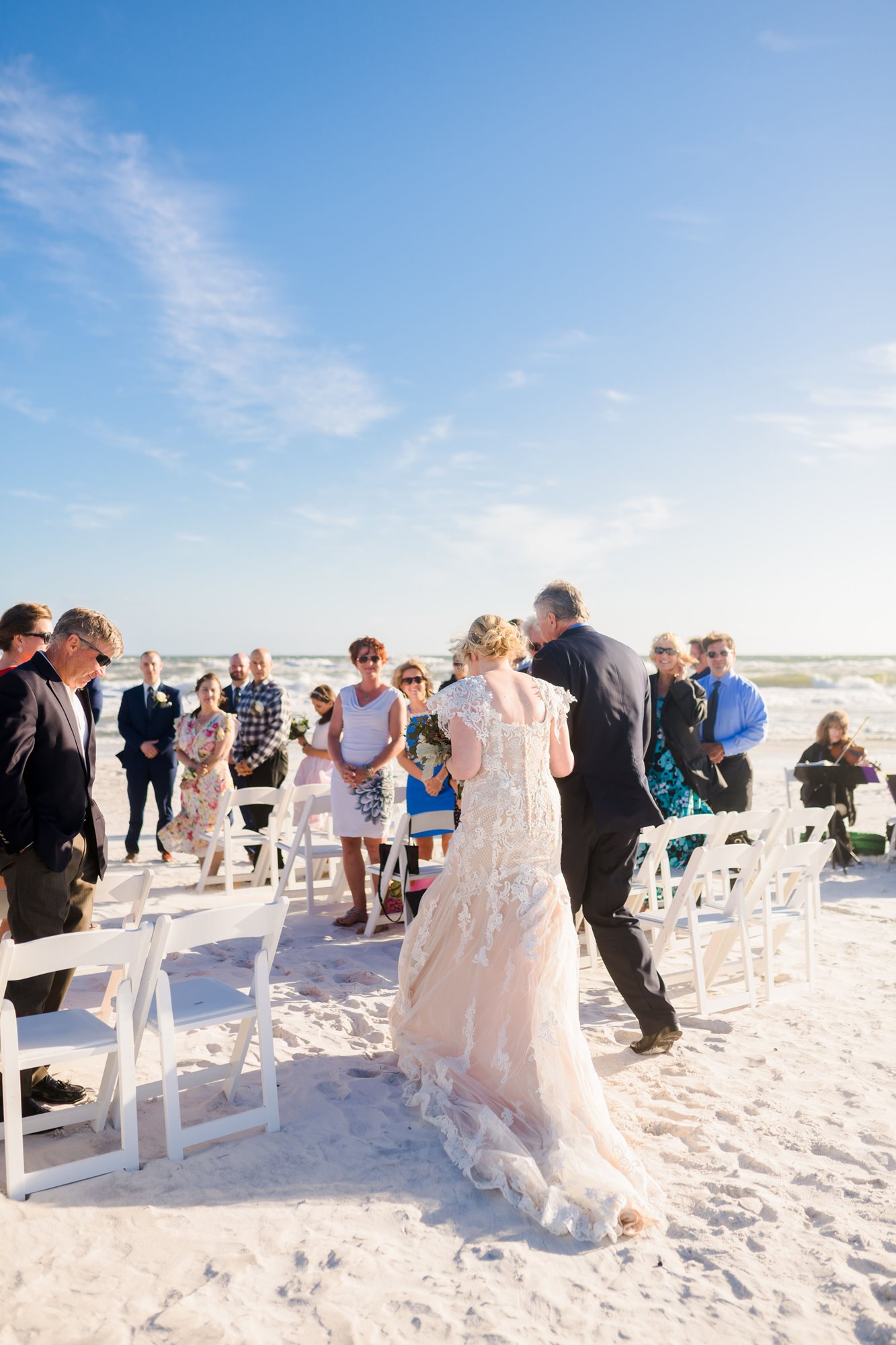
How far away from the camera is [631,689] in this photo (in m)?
4.55

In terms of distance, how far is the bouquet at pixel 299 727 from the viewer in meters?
8.94

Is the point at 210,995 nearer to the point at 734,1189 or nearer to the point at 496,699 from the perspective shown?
the point at 496,699

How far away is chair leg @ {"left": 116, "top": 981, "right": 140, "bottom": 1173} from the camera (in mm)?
3205

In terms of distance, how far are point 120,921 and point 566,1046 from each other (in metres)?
4.26

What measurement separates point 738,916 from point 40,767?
3.64 m

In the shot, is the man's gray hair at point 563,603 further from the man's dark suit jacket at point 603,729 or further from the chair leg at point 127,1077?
the chair leg at point 127,1077

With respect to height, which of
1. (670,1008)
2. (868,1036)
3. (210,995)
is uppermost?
→ (210,995)

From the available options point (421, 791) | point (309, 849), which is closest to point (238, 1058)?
point (421, 791)

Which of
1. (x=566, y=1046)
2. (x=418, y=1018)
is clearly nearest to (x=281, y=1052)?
(x=418, y=1018)

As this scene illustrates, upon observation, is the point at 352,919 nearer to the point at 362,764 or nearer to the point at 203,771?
the point at 362,764

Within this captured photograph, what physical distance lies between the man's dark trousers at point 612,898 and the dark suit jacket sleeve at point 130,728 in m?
5.69

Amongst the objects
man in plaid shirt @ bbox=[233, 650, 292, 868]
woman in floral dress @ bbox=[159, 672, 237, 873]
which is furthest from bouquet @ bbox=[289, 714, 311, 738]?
woman in floral dress @ bbox=[159, 672, 237, 873]

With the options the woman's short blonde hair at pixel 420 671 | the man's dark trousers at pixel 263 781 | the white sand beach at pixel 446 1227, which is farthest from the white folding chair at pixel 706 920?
the man's dark trousers at pixel 263 781

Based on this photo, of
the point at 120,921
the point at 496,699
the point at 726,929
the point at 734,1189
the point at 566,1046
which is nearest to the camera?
the point at 734,1189
